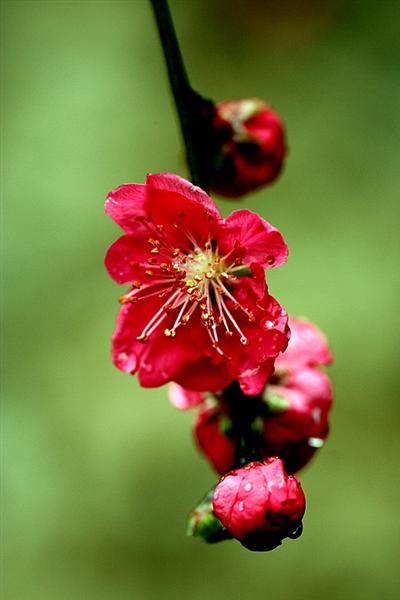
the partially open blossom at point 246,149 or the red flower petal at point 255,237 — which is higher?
the partially open blossom at point 246,149

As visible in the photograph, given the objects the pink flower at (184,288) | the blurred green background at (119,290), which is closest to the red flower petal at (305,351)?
the pink flower at (184,288)

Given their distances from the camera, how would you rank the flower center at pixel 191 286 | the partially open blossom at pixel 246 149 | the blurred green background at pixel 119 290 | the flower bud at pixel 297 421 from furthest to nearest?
1. the blurred green background at pixel 119 290
2. the partially open blossom at pixel 246 149
3. the flower bud at pixel 297 421
4. the flower center at pixel 191 286

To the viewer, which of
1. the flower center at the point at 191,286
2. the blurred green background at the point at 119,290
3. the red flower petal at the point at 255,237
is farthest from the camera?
the blurred green background at the point at 119,290

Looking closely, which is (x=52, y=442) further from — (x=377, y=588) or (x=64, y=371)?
(x=377, y=588)

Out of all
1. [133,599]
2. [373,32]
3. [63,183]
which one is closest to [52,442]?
[133,599]

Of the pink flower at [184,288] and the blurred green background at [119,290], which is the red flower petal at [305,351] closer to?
the pink flower at [184,288]

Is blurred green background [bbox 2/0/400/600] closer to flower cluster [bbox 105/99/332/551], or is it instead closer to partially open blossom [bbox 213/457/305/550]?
flower cluster [bbox 105/99/332/551]

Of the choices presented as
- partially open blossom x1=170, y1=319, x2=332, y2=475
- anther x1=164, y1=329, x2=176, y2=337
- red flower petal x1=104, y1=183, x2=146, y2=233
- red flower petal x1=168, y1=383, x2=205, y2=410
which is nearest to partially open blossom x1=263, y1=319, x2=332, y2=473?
partially open blossom x1=170, y1=319, x2=332, y2=475
